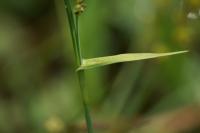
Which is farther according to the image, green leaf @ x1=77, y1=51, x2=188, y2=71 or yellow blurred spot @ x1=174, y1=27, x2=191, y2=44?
yellow blurred spot @ x1=174, y1=27, x2=191, y2=44

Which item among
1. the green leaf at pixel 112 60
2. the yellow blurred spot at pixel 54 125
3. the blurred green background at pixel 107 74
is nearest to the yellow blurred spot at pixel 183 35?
the blurred green background at pixel 107 74

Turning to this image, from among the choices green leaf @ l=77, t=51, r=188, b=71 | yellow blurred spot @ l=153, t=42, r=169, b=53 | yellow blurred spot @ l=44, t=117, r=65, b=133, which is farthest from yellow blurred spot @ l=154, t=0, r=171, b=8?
green leaf @ l=77, t=51, r=188, b=71

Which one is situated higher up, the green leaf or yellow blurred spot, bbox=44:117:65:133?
the green leaf

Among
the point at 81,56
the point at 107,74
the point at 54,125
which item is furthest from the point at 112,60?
the point at 107,74

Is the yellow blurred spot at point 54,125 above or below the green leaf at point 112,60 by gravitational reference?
below

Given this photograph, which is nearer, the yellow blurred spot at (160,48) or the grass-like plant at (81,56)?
the grass-like plant at (81,56)

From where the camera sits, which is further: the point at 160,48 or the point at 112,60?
the point at 160,48

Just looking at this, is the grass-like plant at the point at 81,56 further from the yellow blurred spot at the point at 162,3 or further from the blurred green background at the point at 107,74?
the yellow blurred spot at the point at 162,3

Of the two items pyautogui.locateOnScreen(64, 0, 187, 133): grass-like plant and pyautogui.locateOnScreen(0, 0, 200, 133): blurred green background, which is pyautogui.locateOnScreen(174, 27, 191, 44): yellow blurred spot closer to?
pyautogui.locateOnScreen(0, 0, 200, 133): blurred green background

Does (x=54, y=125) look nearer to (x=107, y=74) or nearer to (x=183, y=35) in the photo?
(x=107, y=74)
